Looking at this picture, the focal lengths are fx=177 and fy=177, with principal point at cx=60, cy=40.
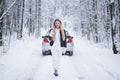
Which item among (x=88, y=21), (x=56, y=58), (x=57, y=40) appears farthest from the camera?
(x=88, y=21)

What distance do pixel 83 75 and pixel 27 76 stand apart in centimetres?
236

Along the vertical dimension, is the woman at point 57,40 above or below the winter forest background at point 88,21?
below

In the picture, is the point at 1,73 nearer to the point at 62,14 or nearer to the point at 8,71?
the point at 8,71

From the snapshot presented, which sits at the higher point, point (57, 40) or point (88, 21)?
point (88, 21)

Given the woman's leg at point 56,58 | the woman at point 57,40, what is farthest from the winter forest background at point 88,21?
the woman's leg at point 56,58

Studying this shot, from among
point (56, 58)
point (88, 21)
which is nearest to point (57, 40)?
point (56, 58)

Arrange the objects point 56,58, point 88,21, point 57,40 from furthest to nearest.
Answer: point 88,21 → point 57,40 → point 56,58

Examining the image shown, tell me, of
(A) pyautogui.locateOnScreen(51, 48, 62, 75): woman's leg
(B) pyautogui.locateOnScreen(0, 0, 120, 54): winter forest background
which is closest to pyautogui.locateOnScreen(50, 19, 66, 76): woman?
(A) pyautogui.locateOnScreen(51, 48, 62, 75): woman's leg

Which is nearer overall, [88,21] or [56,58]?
[56,58]

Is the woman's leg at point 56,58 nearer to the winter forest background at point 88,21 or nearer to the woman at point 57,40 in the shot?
the woman at point 57,40

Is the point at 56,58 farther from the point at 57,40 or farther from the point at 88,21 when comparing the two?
the point at 88,21

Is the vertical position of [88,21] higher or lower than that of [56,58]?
higher

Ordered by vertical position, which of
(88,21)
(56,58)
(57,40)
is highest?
(88,21)

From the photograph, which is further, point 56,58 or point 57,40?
point 57,40
